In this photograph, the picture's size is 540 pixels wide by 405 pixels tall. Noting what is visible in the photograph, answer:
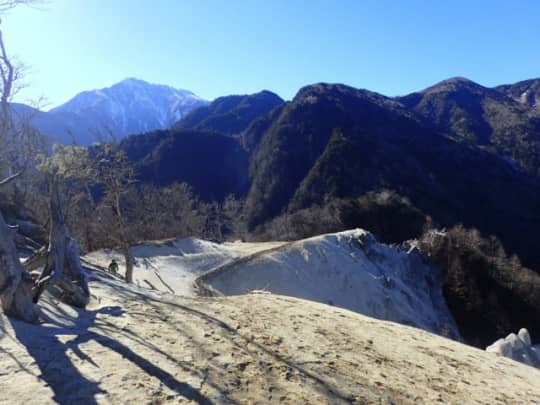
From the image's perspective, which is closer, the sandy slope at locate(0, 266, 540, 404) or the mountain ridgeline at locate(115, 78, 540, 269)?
the sandy slope at locate(0, 266, 540, 404)

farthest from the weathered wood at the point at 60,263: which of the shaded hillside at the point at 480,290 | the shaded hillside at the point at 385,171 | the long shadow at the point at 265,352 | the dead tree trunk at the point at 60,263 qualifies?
the shaded hillside at the point at 385,171

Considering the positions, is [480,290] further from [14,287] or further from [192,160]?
[192,160]

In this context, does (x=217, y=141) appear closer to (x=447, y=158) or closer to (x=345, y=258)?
(x=447, y=158)

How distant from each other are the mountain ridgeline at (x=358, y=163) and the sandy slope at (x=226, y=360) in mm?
47758

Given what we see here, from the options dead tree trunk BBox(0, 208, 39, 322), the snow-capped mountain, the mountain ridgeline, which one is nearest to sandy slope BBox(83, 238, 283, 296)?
dead tree trunk BBox(0, 208, 39, 322)

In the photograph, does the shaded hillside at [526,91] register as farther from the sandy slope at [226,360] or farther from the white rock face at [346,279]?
the sandy slope at [226,360]

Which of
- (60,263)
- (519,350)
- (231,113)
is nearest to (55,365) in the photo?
(60,263)

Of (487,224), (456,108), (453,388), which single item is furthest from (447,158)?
(453,388)

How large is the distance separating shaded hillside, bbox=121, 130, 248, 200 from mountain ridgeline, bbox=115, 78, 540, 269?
23cm

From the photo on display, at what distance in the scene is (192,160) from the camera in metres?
79.2

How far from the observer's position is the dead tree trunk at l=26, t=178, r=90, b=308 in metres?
6.05

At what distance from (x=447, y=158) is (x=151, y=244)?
2636 inches

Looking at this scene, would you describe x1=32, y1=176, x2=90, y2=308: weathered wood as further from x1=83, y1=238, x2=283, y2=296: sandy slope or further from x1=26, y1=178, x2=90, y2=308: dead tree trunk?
x1=83, y1=238, x2=283, y2=296: sandy slope

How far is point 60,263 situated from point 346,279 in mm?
17340
